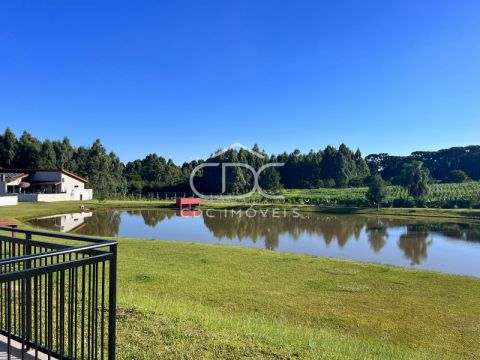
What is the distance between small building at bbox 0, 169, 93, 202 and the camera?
3734cm

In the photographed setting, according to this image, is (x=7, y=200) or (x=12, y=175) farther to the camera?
(x=12, y=175)

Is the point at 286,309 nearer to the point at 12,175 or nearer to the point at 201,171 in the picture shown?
the point at 12,175

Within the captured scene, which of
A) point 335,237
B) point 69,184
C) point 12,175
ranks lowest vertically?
point 335,237

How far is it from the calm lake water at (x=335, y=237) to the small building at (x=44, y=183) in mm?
13201

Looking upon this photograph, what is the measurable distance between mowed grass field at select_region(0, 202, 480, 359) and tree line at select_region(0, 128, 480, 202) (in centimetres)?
3205

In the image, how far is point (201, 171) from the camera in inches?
2393

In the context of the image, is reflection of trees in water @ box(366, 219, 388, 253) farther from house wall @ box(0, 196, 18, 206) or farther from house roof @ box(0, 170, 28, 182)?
house roof @ box(0, 170, 28, 182)

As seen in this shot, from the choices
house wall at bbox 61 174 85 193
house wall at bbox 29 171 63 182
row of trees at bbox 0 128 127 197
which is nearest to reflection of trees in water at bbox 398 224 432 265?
house wall at bbox 61 174 85 193

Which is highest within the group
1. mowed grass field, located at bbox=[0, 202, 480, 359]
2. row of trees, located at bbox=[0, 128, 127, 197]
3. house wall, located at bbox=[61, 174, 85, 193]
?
row of trees, located at bbox=[0, 128, 127, 197]

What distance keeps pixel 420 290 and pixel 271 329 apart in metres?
5.18

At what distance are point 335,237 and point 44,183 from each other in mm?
32985

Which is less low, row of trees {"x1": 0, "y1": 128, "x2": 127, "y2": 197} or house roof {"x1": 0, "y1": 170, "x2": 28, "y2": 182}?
row of trees {"x1": 0, "y1": 128, "x2": 127, "y2": 197}

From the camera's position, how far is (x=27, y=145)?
5266 cm
